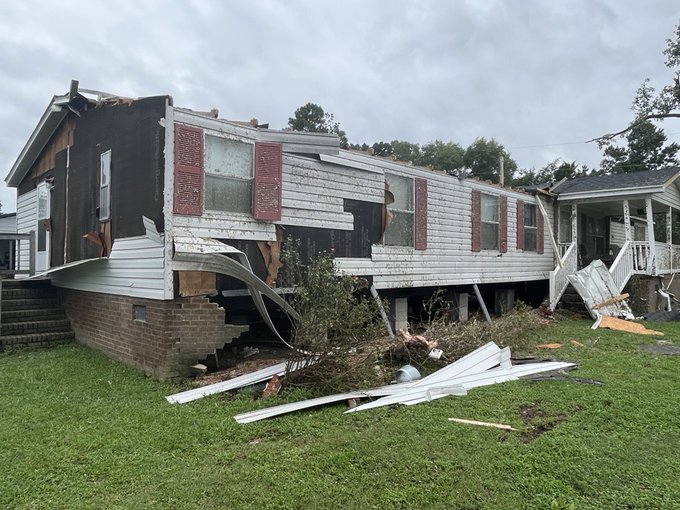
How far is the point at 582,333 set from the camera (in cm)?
979

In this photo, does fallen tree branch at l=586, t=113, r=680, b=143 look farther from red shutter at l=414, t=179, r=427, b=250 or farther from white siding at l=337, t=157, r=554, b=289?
red shutter at l=414, t=179, r=427, b=250

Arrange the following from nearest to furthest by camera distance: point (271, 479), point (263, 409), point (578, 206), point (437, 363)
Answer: point (271, 479), point (263, 409), point (437, 363), point (578, 206)

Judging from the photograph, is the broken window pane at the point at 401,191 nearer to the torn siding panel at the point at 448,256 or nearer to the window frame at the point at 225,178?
the torn siding panel at the point at 448,256

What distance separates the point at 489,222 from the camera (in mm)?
12016

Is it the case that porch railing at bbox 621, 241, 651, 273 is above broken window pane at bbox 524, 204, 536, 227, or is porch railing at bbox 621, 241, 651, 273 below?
below

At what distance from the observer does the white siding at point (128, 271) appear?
623cm

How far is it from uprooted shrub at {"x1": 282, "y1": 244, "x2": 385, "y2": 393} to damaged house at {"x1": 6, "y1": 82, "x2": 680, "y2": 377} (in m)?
0.90

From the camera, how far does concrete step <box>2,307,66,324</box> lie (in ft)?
27.7

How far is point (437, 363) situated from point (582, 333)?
4.96 meters

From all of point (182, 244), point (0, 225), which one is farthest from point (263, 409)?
point (0, 225)

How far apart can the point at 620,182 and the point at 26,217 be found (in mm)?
16816

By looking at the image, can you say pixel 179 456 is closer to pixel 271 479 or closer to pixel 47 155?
pixel 271 479

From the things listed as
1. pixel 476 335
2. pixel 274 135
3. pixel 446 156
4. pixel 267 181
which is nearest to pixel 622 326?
pixel 476 335

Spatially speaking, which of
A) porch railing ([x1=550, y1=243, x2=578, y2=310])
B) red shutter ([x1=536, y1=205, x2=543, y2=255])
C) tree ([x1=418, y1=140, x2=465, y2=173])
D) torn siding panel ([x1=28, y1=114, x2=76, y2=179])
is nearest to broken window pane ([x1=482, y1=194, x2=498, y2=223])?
red shutter ([x1=536, y1=205, x2=543, y2=255])
